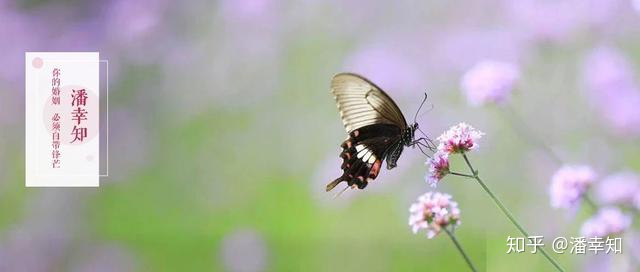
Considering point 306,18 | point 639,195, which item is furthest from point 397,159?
point 639,195

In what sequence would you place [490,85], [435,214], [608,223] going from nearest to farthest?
[435,214] → [608,223] → [490,85]

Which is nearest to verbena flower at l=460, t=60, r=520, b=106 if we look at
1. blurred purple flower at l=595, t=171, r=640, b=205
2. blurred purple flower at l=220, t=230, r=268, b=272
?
blurred purple flower at l=595, t=171, r=640, b=205

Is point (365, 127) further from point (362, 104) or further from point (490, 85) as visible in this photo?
point (490, 85)

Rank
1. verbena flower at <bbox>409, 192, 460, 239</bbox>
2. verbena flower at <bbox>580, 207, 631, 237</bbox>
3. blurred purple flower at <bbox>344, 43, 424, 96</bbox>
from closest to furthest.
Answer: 1. verbena flower at <bbox>409, 192, 460, 239</bbox>
2. verbena flower at <bbox>580, 207, 631, 237</bbox>
3. blurred purple flower at <bbox>344, 43, 424, 96</bbox>

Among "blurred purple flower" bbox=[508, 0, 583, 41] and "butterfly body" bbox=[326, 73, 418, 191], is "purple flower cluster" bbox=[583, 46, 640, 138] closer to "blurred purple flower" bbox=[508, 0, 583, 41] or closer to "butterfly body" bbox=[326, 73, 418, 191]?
"blurred purple flower" bbox=[508, 0, 583, 41]

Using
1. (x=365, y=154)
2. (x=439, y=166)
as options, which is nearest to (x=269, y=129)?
(x=365, y=154)

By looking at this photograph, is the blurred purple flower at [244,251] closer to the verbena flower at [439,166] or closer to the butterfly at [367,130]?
the butterfly at [367,130]

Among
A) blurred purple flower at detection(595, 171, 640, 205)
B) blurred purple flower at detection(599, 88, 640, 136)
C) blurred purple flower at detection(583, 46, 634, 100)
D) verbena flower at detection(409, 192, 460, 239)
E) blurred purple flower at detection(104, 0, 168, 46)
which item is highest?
blurred purple flower at detection(104, 0, 168, 46)
